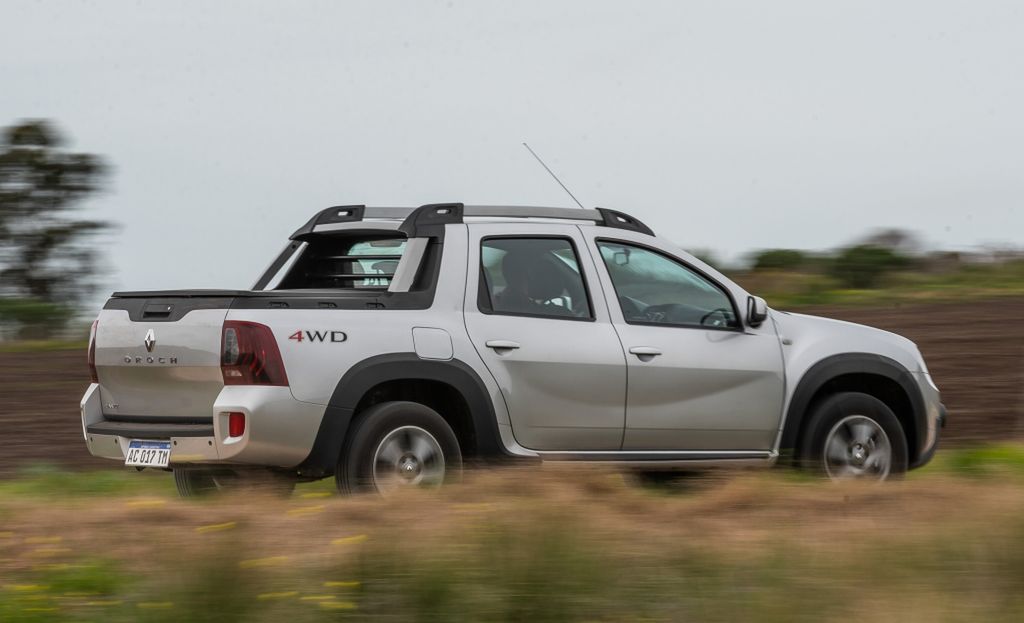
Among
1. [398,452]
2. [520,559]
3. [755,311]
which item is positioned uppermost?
[755,311]

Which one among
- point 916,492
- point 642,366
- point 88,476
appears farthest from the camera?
point 88,476

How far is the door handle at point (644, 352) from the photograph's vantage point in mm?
7820

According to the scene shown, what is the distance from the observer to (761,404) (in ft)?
26.8

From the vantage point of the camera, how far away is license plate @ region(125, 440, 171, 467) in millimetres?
7102

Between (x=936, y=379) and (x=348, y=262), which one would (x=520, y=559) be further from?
(x=936, y=379)

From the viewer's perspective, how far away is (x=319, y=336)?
7062mm

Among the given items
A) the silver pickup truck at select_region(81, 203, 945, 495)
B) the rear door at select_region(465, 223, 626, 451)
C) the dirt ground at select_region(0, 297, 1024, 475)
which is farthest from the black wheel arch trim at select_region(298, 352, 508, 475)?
the dirt ground at select_region(0, 297, 1024, 475)

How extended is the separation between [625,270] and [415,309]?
49.9 inches

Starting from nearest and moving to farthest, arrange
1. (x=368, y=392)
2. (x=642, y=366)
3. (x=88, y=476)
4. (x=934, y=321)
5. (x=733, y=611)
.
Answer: (x=733, y=611) < (x=368, y=392) < (x=642, y=366) < (x=88, y=476) < (x=934, y=321)

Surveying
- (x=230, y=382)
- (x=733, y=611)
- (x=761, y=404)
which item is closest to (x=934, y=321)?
(x=761, y=404)

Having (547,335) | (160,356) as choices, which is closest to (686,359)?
(547,335)

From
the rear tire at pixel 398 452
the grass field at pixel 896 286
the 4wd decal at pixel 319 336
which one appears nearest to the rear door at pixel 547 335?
the rear tire at pixel 398 452

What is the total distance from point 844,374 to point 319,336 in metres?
3.07

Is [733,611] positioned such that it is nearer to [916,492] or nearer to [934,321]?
[916,492]
